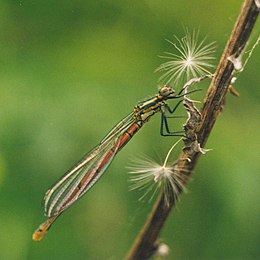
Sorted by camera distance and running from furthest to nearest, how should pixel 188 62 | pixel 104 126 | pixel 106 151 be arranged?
pixel 104 126
pixel 106 151
pixel 188 62

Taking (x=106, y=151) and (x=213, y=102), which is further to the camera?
(x=106, y=151)

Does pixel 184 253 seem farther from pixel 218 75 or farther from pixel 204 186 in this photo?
pixel 218 75

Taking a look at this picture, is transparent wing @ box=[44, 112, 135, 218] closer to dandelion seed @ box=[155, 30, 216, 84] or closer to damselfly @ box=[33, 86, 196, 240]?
damselfly @ box=[33, 86, 196, 240]

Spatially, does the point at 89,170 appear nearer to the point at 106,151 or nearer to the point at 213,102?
the point at 106,151

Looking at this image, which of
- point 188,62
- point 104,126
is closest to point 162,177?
point 188,62

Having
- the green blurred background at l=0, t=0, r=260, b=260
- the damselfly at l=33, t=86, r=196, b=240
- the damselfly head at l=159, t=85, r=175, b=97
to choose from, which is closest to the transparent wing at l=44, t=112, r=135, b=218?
the damselfly at l=33, t=86, r=196, b=240

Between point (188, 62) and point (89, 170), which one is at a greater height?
point (188, 62)
